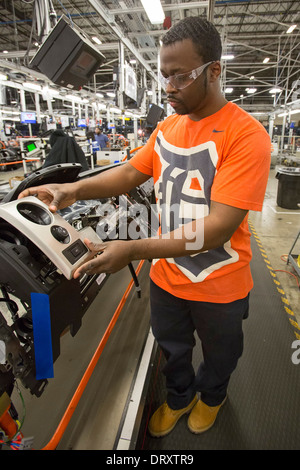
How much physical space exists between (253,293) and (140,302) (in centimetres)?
133

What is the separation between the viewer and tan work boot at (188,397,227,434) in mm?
1668

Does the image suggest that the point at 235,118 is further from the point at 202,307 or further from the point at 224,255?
the point at 202,307

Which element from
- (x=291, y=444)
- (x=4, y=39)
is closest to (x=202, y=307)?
(x=291, y=444)

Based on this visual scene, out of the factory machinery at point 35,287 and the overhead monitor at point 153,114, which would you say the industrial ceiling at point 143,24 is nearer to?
the overhead monitor at point 153,114

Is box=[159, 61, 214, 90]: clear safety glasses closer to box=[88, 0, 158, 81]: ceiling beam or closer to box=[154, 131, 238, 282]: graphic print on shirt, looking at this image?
box=[154, 131, 238, 282]: graphic print on shirt

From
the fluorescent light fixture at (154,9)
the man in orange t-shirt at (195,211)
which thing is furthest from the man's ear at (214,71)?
the fluorescent light fixture at (154,9)

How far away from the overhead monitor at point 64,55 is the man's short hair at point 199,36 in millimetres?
2479

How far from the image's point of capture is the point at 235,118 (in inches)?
42.1

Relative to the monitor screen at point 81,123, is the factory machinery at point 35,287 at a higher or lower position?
lower

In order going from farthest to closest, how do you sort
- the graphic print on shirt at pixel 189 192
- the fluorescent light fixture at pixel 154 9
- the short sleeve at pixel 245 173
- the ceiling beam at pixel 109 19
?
the ceiling beam at pixel 109 19 → the fluorescent light fixture at pixel 154 9 → the graphic print on shirt at pixel 189 192 → the short sleeve at pixel 245 173

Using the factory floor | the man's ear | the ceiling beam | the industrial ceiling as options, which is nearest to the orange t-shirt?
the man's ear

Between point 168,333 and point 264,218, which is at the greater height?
point 168,333

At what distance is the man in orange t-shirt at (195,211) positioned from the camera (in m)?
1.00

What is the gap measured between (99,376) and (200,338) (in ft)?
2.99
